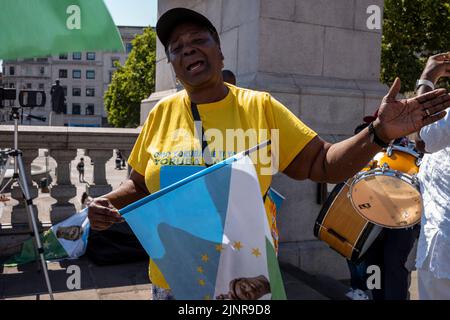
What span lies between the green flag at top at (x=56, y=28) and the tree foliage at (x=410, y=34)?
19294 mm

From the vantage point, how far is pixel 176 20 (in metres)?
2.09

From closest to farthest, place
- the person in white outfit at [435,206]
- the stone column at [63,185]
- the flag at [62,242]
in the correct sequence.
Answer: the person in white outfit at [435,206]
the flag at [62,242]
the stone column at [63,185]

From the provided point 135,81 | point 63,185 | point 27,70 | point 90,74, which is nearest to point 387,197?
point 63,185

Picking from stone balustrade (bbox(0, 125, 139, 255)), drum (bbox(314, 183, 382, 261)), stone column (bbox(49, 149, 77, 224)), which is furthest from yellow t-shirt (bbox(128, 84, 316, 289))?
stone column (bbox(49, 149, 77, 224))

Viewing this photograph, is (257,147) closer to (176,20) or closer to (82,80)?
(176,20)

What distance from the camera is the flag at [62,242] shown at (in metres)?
4.18

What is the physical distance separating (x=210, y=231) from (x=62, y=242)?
3.39 m

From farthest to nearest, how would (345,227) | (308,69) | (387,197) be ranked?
1. (308,69)
2. (345,227)
3. (387,197)

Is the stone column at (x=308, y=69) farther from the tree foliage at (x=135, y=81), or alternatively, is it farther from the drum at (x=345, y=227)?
the tree foliage at (x=135, y=81)

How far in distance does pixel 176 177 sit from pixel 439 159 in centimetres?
178

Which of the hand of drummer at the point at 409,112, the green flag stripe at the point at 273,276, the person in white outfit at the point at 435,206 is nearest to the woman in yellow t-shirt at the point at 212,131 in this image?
the hand of drummer at the point at 409,112

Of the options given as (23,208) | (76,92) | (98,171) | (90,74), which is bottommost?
(76,92)

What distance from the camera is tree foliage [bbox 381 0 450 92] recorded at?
18859mm

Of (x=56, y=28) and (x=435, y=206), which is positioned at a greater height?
(x=56, y=28)
